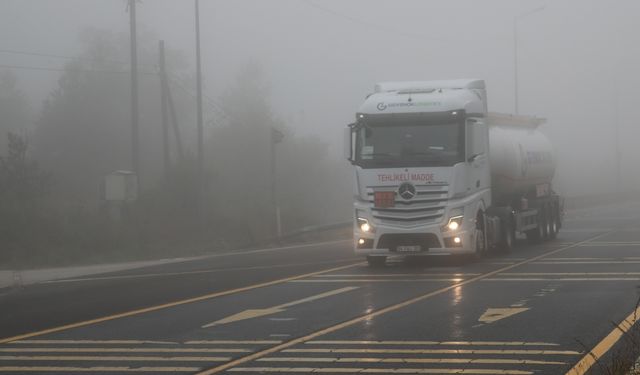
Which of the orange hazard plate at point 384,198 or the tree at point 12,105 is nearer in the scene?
the orange hazard plate at point 384,198

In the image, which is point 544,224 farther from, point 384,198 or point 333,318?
point 333,318

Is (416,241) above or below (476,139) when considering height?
below

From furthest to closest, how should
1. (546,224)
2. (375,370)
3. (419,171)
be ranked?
(546,224) → (419,171) → (375,370)

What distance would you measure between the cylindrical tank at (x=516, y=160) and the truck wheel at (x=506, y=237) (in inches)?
23.7

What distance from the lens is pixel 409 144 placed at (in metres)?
22.1

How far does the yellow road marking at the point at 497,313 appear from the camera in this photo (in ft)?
44.4

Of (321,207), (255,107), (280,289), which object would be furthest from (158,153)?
(280,289)

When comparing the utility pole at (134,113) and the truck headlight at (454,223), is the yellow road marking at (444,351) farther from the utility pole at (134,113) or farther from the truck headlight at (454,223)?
the utility pole at (134,113)

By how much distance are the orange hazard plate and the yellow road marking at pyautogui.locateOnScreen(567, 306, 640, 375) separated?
8.79 m

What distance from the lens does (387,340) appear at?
1195 centimetres

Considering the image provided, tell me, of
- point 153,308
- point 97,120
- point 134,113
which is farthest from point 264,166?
point 153,308

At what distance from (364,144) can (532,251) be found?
21.5ft

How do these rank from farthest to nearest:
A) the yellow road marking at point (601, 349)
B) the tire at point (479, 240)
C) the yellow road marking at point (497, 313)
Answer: the tire at point (479, 240), the yellow road marking at point (497, 313), the yellow road marking at point (601, 349)

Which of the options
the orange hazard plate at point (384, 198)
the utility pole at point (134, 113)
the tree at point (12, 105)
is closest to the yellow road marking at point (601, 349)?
the orange hazard plate at point (384, 198)
